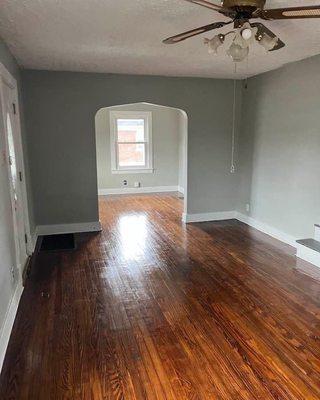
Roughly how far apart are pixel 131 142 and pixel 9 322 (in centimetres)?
614

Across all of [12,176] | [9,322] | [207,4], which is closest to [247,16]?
[207,4]

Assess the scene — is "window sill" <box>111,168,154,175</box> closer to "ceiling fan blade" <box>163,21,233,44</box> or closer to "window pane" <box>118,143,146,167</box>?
"window pane" <box>118,143,146,167</box>

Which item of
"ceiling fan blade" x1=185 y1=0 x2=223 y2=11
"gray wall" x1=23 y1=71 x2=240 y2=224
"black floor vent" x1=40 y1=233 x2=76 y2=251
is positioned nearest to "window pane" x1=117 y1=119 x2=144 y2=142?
"gray wall" x1=23 y1=71 x2=240 y2=224

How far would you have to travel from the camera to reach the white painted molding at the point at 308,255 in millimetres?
3730

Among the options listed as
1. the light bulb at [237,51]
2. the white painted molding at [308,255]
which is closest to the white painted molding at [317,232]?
the white painted molding at [308,255]

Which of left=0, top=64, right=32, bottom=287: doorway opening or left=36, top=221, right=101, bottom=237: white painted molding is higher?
left=0, top=64, right=32, bottom=287: doorway opening

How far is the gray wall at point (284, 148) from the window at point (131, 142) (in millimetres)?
3135

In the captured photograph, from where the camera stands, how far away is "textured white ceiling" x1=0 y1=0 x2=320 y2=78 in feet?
7.87

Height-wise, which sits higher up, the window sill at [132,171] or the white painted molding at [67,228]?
the window sill at [132,171]

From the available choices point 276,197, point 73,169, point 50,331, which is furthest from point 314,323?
point 73,169

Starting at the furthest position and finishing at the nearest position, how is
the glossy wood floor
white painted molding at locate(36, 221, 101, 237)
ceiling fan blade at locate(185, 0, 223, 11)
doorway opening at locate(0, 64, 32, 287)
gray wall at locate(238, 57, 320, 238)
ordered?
white painted molding at locate(36, 221, 101, 237), gray wall at locate(238, 57, 320, 238), doorway opening at locate(0, 64, 32, 287), the glossy wood floor, ceiling fan blade at locate(185, 0, 223, 11)

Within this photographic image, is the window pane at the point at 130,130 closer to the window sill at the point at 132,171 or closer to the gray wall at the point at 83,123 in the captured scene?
the window sill at the point at 132,171

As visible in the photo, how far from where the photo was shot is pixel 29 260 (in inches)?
154

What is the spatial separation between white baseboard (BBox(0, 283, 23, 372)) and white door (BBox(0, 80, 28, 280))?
20cm
